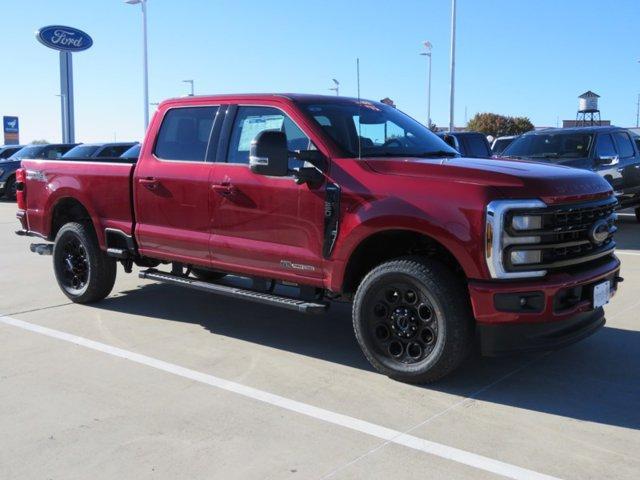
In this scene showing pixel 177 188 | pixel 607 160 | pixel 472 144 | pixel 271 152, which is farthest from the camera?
pixel 472 144

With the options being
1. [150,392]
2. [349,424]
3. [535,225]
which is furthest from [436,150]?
[150,392]

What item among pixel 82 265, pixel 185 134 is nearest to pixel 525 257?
pixel 185 134

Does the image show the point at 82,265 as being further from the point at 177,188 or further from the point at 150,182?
the point at 177,188

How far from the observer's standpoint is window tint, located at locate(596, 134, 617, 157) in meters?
12.1

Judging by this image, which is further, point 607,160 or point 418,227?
point 607,160

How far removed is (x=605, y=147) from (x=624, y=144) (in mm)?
1105

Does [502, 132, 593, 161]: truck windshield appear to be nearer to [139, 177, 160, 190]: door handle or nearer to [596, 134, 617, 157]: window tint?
[596, 134, 617, 157]: window tint

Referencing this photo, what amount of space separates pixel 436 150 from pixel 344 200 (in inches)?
46.3

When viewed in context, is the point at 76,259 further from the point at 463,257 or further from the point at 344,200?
the point at 463,257

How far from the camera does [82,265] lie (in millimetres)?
7055

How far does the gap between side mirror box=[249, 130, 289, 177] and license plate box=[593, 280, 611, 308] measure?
7.50 ft

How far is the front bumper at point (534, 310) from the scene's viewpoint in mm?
4168

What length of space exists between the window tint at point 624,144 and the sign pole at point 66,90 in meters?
29.8

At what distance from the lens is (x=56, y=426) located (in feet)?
13.1
